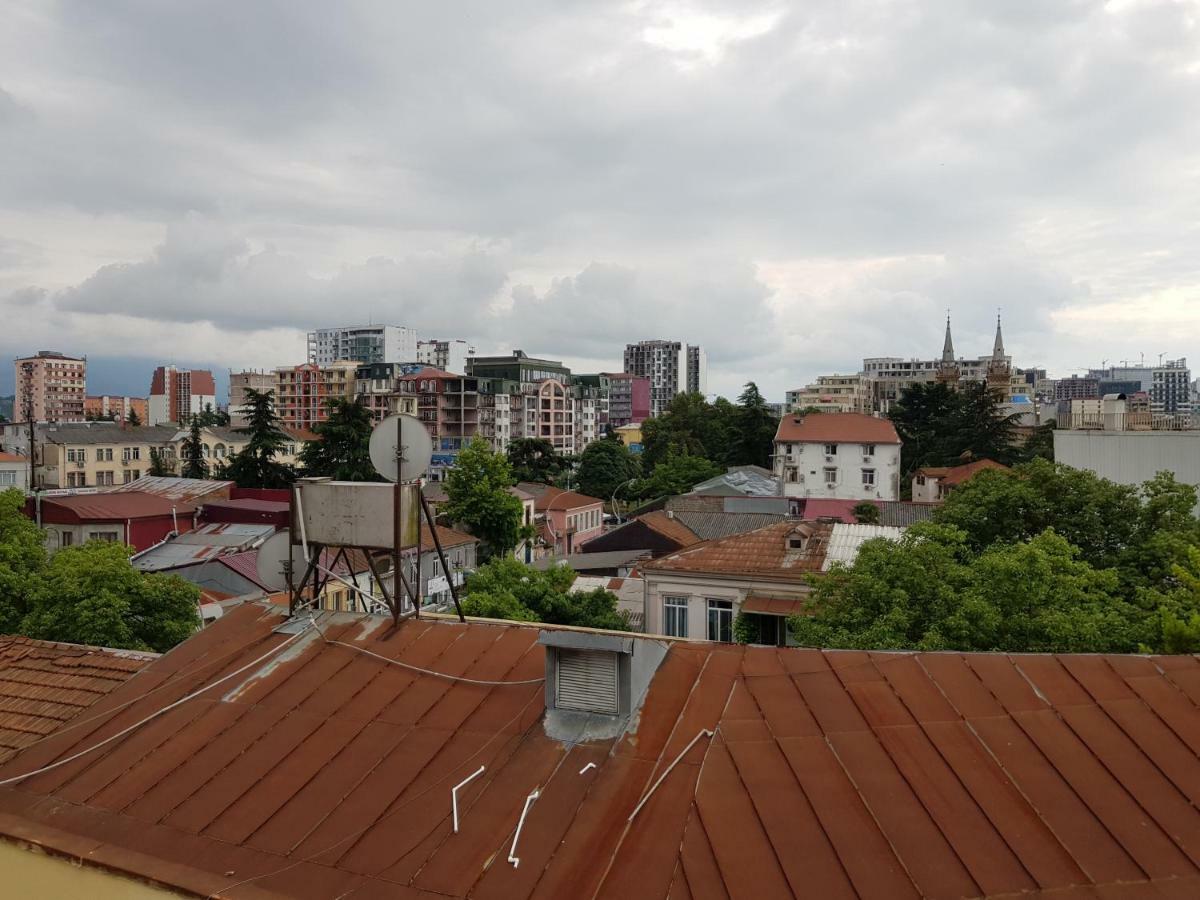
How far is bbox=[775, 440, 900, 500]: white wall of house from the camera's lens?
2115 inches

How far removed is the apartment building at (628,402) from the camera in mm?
140500

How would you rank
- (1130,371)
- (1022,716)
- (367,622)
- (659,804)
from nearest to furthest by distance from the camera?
(659,804) < (1022,716) < (367,622) < (1130,371)

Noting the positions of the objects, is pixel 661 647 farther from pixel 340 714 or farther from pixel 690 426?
pixel 690 426

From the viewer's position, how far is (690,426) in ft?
283

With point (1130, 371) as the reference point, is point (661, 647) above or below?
below

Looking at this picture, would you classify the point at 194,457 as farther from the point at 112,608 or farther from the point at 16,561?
the point at 112,608

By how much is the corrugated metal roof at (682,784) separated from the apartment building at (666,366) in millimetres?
155349

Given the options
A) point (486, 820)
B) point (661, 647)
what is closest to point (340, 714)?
point (486, 820)

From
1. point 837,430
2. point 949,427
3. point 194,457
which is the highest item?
point 949,427

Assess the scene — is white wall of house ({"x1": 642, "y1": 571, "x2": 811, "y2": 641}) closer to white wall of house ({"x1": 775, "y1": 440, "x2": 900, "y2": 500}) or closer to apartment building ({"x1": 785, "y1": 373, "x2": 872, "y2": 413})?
white wall of house ({"x1": 775, "y1": 440, "x2": 900, "y2": 500})

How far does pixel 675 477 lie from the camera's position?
6725cm

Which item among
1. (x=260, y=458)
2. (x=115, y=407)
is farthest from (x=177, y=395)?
(x=260, y=458)

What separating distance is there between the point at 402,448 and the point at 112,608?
13.2 meters

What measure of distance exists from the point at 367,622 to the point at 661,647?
288 centimetres
